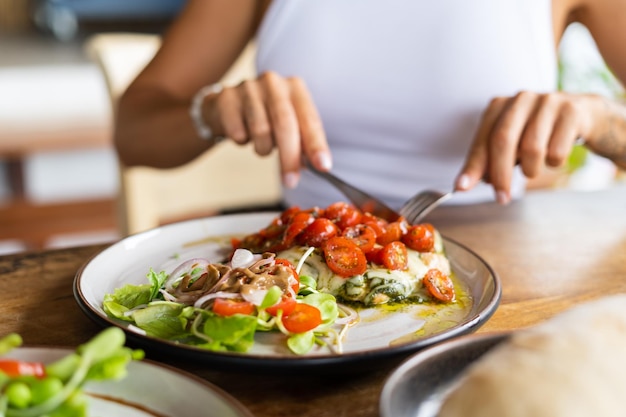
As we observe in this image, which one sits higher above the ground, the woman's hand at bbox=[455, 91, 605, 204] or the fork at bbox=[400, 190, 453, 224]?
the woman's hand at bbox=[455, 91, 605, 204]

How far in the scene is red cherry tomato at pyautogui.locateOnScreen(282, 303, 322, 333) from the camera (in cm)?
74

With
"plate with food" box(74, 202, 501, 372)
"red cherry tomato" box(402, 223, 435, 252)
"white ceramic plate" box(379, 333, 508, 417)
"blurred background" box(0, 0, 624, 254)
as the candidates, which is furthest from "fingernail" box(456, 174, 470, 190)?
"blurred background" box(0, 0, 624, 254)

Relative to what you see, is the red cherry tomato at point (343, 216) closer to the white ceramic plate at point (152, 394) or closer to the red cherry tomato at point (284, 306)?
the red cherry tomato at point (284, 306)

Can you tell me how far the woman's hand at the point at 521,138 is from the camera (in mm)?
1226

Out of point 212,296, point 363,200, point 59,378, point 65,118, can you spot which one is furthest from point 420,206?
point 65,118

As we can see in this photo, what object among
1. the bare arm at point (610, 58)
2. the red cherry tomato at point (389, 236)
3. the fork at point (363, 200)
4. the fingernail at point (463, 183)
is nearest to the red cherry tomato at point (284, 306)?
the red cherry tomato at point (389, 236)

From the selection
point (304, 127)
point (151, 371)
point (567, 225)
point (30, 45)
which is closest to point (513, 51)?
point (567, 225)

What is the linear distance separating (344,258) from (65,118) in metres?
3.92

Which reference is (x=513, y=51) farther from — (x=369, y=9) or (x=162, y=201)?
(x=162, y=201)

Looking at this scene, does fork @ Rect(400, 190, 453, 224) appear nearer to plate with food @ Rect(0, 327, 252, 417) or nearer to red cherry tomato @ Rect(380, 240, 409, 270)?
red cherry tomato @ Rect(380, 240, 409, 270)

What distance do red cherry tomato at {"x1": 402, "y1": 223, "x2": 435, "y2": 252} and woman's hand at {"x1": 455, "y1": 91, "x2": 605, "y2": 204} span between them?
0.86ft

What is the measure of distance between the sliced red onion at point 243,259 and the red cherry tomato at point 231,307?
→ 0.33 feet

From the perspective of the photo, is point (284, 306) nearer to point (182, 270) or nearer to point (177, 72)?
point (182, 270)

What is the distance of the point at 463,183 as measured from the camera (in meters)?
1.18
